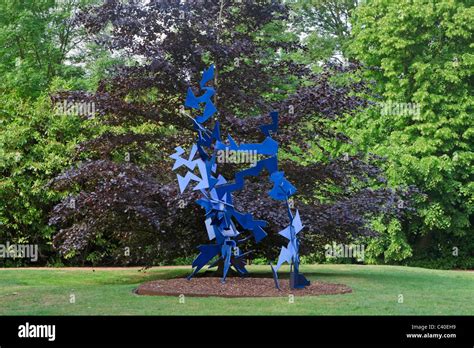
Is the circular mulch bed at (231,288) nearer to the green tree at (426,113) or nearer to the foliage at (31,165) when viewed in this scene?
the foliage at (31,165)

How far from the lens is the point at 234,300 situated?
1031 centimetres

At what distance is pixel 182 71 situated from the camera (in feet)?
45.1

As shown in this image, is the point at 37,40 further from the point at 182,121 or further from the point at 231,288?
the point at 231,288

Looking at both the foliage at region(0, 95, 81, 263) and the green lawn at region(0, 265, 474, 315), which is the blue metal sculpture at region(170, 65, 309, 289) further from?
the foliage at region(0, 95, 81, 263)

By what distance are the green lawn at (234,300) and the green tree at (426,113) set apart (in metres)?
6.79

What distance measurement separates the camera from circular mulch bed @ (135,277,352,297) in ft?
35.8

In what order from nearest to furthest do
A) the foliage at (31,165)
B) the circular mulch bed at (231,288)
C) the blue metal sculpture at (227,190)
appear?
the circular mulch bed at (231,288), the blue metal sculpture at (227,190), the foliage at (31,165)

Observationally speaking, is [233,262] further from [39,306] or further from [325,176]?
[39,306]

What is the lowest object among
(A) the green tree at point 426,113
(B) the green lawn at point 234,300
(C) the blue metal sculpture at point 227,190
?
(B) the green lawn at point 234,300

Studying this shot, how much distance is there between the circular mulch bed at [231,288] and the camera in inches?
430

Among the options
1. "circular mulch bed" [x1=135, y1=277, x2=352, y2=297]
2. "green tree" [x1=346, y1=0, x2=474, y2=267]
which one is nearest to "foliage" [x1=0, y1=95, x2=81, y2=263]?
"circular mulch bed" [x1=135, y1=277, x2=352, y2=297]

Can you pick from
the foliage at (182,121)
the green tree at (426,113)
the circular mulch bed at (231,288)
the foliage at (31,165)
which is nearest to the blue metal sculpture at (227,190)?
the circular mulch bed at (231,288)

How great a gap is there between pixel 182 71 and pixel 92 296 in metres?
4.81

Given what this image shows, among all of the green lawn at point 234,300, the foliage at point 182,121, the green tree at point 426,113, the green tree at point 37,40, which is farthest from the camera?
the green tree at point 37,40
